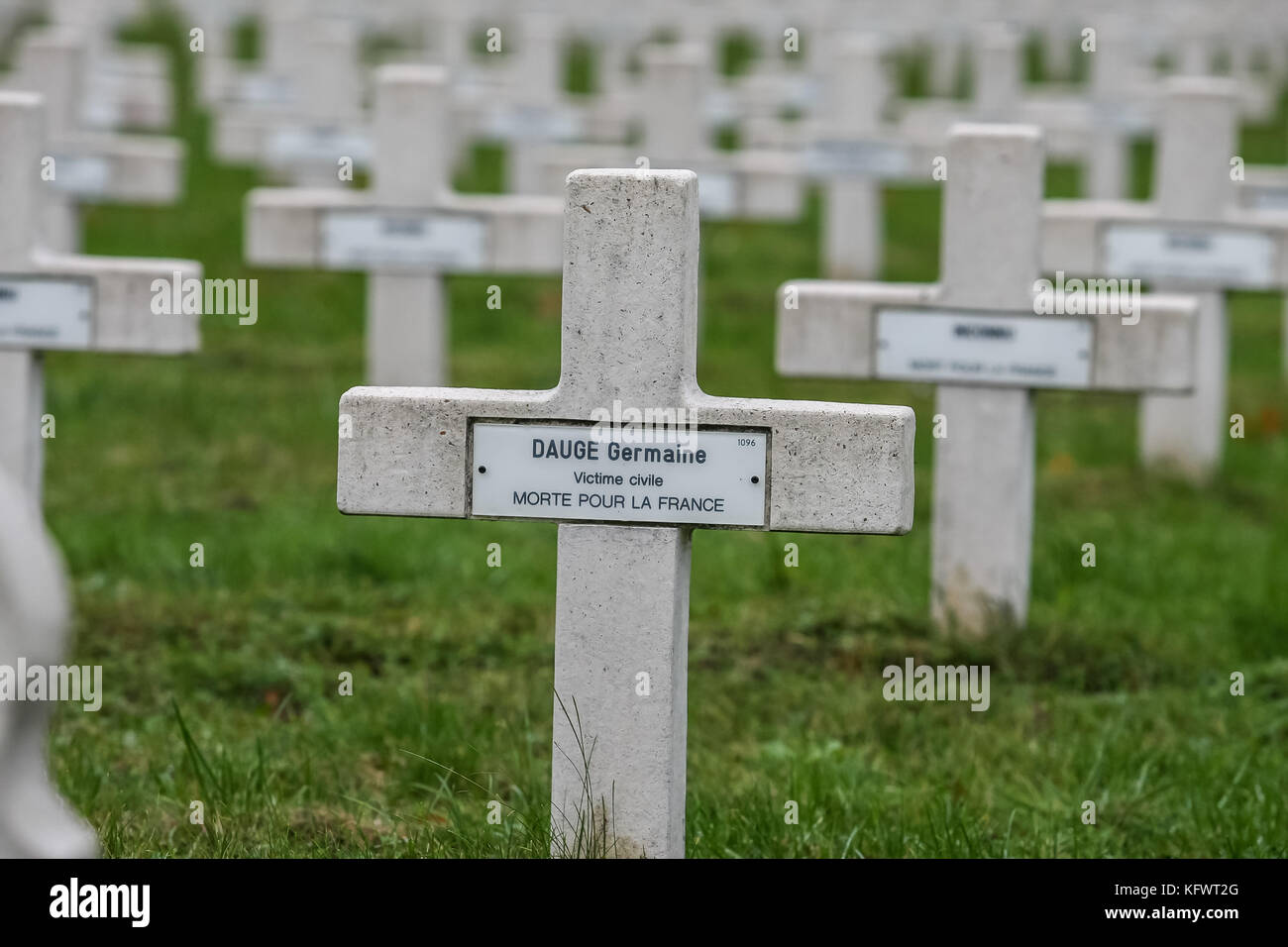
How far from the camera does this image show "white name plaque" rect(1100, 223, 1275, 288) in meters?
8.23

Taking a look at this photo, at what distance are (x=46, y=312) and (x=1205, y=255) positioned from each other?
428cm

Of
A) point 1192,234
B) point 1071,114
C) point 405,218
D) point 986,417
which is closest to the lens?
point 986,417

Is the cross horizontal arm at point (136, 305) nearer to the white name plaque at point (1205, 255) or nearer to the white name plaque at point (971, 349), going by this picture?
the white name plaque at point (971, 349)

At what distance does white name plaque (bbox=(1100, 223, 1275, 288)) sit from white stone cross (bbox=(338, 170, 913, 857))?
4.57 m

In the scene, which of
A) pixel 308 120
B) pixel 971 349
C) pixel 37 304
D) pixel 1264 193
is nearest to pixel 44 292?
pixel 37 304

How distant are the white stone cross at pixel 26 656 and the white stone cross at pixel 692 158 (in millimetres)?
8825

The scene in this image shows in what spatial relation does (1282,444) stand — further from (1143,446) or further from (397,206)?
(397,206)

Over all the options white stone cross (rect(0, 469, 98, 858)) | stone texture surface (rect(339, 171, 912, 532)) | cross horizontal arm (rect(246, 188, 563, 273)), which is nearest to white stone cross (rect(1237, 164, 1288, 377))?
cross horizontal arm (rect(246, 188, 563, 273))

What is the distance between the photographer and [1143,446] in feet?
28.9

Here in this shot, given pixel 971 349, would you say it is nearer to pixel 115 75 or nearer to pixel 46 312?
pixel 46 312

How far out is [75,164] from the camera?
9.85 metres

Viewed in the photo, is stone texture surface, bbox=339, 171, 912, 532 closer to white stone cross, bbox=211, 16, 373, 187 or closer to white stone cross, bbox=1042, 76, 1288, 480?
white stone cross, bbox=1042, 76, 1288, 480

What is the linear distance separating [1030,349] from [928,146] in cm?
857
